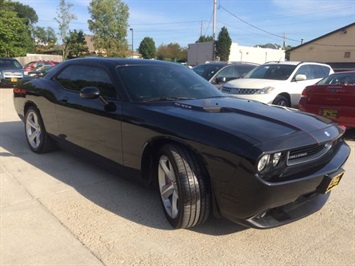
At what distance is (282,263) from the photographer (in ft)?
8.35

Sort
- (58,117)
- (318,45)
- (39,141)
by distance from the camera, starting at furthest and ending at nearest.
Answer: (318,45) < (39,141) < (58,117)

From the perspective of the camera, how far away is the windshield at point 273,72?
356 inches

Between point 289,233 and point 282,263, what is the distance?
18.7 inches

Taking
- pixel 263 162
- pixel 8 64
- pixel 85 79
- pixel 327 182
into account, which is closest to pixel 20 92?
pixel 85 79

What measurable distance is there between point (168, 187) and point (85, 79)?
6.49 ft

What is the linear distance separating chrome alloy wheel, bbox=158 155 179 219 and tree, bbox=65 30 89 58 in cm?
5112

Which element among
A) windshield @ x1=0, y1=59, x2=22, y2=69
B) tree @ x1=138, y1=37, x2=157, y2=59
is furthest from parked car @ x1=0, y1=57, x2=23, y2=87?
tree @ x1=138, y1=37, x2=157, y2=59

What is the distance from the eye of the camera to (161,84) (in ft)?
12.5

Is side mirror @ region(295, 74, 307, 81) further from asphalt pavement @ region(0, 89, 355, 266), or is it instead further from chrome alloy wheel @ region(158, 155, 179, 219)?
chrome alloy wheel @ region(158, 155, 179, 219)

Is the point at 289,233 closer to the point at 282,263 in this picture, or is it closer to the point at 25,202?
the point at 282,263

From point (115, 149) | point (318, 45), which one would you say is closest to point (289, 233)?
point (115, 149)

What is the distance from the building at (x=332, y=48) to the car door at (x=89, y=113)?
118ft

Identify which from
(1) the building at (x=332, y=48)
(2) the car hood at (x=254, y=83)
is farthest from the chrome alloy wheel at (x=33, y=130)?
(1) the building at (x=332, y=48)

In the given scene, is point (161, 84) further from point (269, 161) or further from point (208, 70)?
point (208, 70)
